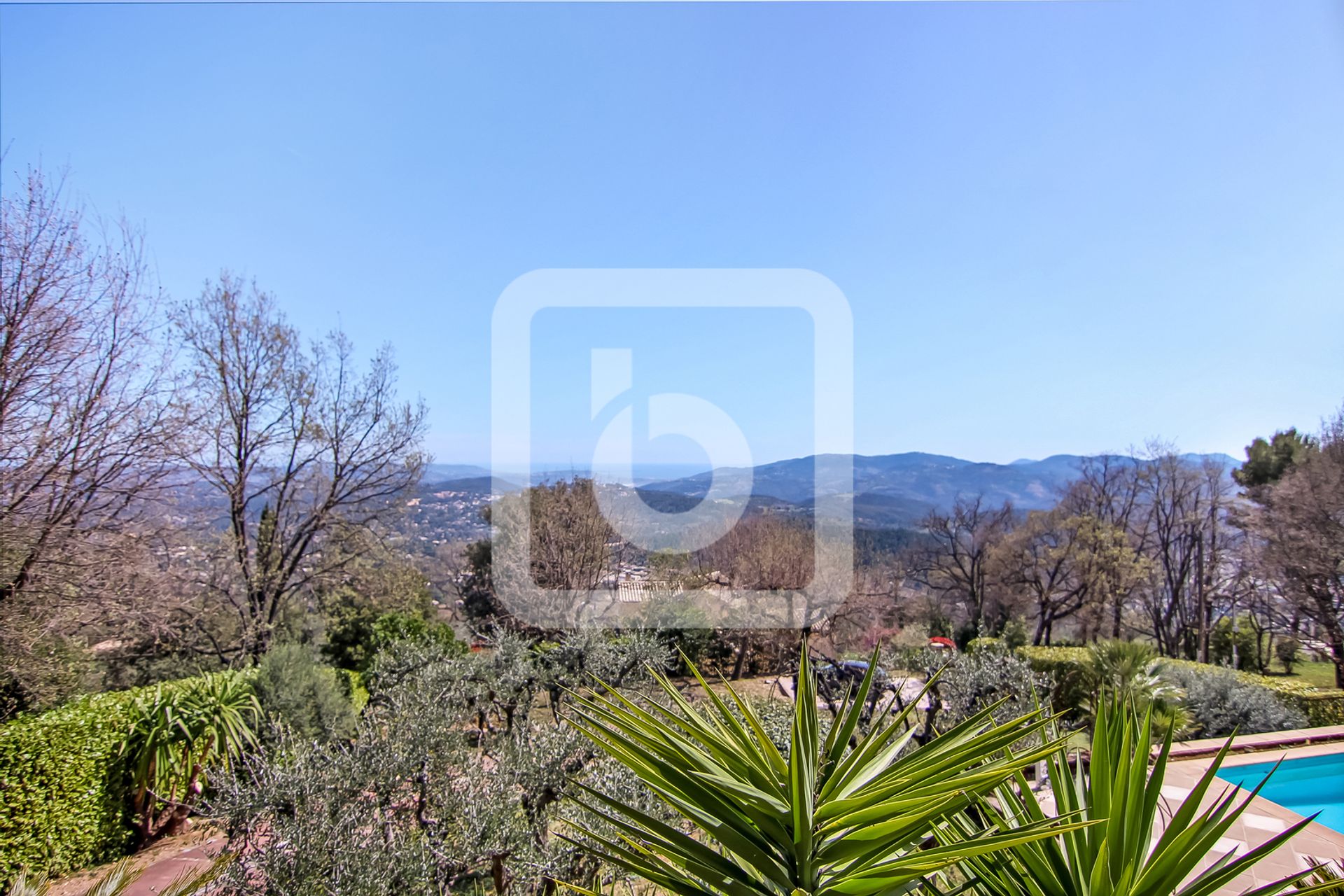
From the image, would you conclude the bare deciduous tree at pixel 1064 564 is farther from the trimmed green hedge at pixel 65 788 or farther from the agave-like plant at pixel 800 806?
the trimmed green hedge at pixel 65 788

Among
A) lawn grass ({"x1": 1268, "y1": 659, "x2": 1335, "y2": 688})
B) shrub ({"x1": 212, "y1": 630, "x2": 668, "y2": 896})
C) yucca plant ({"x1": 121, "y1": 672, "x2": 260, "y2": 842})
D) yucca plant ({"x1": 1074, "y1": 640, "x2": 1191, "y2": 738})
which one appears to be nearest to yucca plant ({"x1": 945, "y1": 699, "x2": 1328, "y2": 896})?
shrub ({"x1": 212, "y1": 630, "x2": 668, "y2": 896})

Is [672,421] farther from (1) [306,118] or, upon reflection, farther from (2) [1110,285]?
(2) [1110,285]

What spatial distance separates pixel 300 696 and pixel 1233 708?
11614mm

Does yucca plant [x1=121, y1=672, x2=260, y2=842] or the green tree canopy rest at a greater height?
the green tree canopy

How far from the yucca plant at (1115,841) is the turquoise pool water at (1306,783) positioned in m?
6.91

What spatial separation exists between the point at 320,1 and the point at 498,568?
10.3 m

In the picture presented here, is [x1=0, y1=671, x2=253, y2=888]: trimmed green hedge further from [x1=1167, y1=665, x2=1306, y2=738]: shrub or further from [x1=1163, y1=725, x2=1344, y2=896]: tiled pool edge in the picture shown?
[x1=1167, y1=665, x2=1306, y2=738]: shrub

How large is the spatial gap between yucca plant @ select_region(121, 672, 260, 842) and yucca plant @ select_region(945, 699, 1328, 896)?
6.26m

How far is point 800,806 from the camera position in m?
1.24

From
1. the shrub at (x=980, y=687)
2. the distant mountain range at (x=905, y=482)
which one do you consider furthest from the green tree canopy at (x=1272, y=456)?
the shrub at (x=980, y=687)

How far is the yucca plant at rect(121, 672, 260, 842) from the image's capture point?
5.30 m

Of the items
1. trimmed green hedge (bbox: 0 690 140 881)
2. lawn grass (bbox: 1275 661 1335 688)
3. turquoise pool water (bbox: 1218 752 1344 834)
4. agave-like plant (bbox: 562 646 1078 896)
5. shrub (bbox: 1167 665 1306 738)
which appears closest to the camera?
agave-like plant (bbox: 562 646 1078 896)

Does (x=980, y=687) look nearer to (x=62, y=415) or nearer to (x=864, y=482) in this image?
(x=62, y=415)

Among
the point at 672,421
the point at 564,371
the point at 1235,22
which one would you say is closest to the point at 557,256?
the point at 564,371
